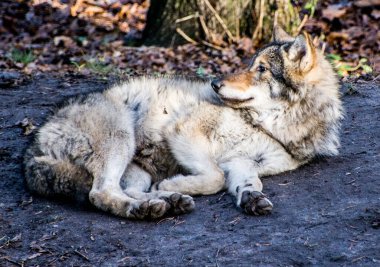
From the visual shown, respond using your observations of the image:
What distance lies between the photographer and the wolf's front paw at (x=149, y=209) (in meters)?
4.46

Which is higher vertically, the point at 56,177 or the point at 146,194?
the point at 56,177

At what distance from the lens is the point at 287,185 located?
5.14 metres

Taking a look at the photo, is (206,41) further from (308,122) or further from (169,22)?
(308,122)

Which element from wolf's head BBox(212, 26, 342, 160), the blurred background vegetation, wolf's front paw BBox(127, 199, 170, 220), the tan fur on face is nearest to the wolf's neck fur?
wolf's head BBox(212, 26, 342, 160)

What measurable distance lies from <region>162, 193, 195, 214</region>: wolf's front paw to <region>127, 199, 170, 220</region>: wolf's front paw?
53mm

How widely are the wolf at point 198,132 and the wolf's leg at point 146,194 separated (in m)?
0.01

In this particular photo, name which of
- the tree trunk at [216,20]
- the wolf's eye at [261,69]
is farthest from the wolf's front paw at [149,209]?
the tree trunk at [216,20]

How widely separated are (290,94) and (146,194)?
157 centimetres

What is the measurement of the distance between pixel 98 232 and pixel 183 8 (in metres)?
6.42

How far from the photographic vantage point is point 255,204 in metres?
4.56

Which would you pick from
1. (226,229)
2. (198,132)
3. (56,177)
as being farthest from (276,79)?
(56,177)

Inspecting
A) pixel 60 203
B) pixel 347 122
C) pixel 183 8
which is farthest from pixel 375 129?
pixel 183 8

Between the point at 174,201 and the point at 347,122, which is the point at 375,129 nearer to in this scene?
the point at 347,122

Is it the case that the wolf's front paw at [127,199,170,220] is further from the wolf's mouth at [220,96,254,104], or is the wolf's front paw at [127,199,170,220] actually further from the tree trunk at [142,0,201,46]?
the tree trunk at [142,0,201,46]
